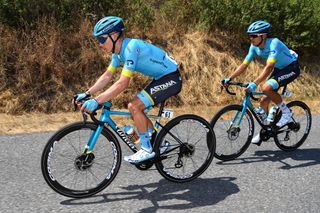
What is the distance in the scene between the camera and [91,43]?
33.7ft

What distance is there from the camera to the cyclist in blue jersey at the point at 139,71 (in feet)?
14.1

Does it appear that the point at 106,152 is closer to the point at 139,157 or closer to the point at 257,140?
the point at 139,157

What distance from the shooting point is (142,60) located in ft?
15.0

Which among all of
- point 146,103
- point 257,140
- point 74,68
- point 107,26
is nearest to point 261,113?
point 257,140

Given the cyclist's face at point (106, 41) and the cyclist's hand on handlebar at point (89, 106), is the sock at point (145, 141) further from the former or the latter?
the cyclist's face at point (106, 41)

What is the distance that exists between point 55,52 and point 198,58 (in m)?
4.10

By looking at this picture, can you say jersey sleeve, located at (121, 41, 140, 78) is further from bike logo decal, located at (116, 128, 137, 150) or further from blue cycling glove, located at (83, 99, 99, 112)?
bike logo decal, located at (116, 128, 137, 150)

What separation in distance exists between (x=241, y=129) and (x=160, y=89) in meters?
1.88

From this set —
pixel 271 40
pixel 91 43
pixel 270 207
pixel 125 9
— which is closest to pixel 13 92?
pixel 91 43

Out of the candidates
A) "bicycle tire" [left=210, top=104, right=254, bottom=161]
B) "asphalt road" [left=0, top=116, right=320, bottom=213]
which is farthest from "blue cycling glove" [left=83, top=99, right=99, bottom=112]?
"bicycle tire" [left=210, top=104, right=254, bottom=161]

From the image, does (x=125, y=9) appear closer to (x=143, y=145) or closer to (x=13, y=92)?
(x=13, y=92)

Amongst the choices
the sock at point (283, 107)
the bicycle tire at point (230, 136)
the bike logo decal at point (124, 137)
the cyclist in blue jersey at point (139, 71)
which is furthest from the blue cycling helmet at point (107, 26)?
the sock at point (283, 107)

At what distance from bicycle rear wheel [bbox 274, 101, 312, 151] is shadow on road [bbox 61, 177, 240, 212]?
5.93ft

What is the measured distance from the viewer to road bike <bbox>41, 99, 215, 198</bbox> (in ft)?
14.1
